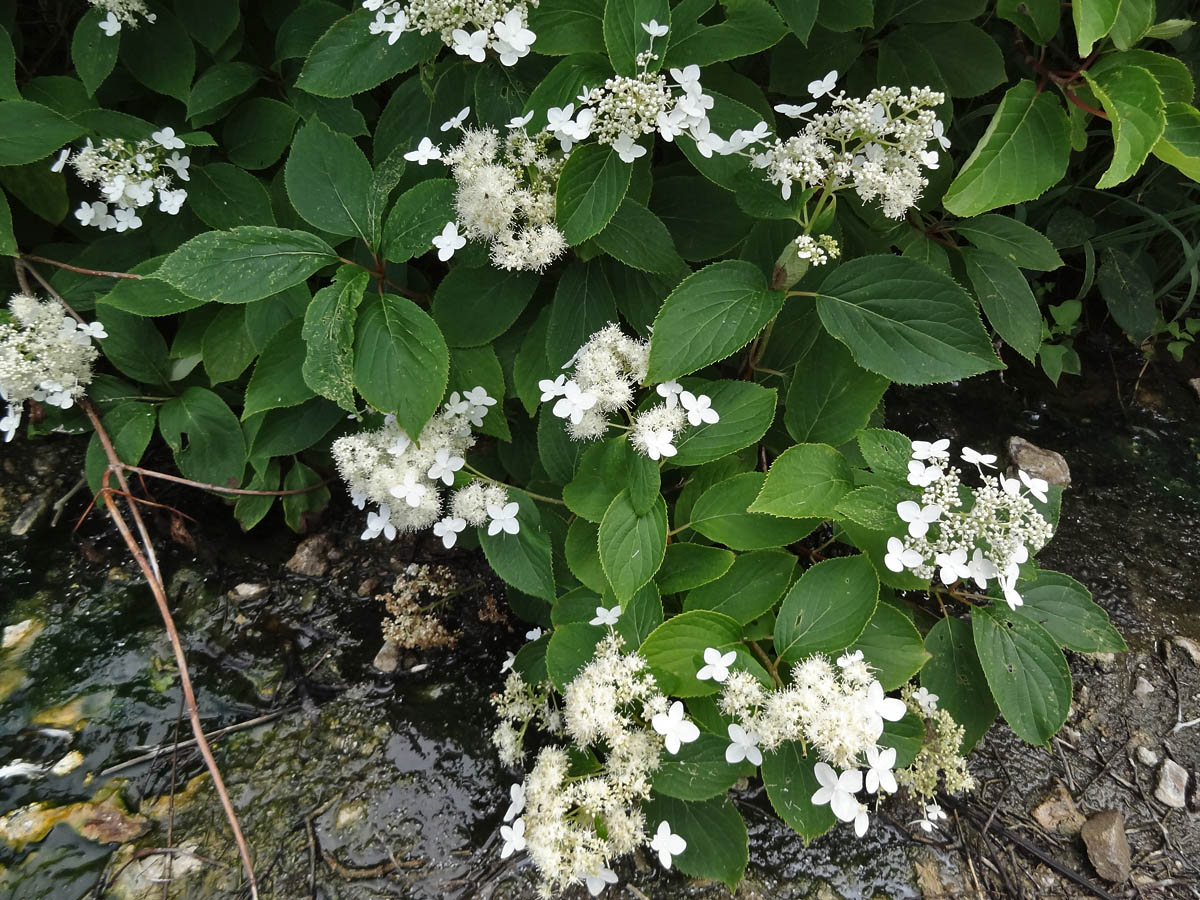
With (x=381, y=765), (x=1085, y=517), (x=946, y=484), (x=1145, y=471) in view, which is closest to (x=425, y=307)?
(x=381, y=765)

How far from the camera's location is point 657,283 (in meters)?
1.62

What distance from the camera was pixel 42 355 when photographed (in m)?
1.72

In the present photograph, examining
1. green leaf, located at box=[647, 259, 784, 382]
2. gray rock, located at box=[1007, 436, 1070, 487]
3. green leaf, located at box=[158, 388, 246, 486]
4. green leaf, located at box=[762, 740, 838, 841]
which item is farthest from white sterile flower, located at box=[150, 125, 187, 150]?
gray rock, located at box=[1007, 436, 1070, 487]

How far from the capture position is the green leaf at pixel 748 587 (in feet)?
4.85

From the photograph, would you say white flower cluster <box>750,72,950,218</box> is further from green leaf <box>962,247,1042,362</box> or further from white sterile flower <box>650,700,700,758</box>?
white sterile flower <box>650,700,700,758</box>

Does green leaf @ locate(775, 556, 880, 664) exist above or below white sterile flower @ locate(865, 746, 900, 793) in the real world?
above

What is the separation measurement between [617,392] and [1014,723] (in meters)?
1.10

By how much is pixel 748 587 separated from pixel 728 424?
0.35 meters

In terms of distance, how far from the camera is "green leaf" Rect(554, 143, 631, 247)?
4.41 feet

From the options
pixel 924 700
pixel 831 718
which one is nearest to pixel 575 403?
pixel 831 718

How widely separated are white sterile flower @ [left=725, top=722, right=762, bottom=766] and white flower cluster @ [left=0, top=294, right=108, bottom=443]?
177 cm

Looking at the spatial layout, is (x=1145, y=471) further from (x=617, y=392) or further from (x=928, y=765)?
(x=617, y=392)

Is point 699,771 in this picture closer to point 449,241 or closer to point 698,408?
point 698,408

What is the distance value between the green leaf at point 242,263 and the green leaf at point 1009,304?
1.61 metres
